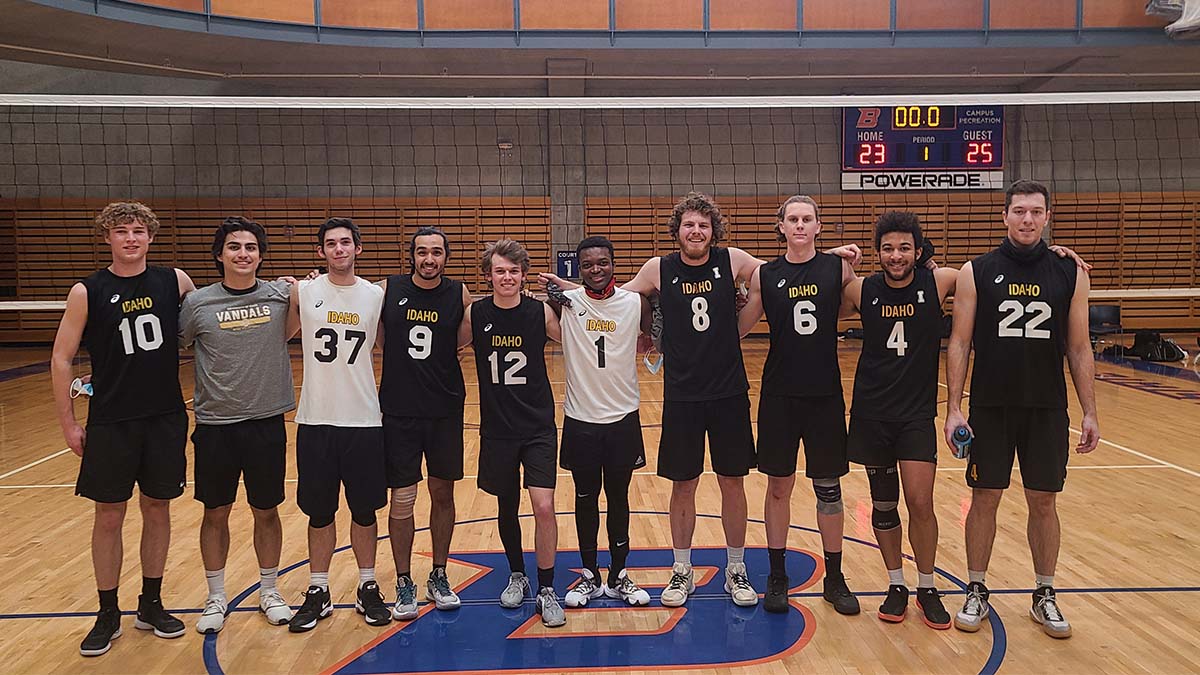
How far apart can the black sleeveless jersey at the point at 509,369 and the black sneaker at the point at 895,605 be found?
79.8 inches

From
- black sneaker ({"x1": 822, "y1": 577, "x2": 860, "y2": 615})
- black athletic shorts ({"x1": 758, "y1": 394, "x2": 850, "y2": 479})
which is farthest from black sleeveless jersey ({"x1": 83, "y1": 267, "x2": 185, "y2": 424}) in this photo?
black sneaker ({"x1": 822, "y1": 577, "x2": 860, "y2": 615})

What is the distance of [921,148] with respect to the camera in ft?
62.7

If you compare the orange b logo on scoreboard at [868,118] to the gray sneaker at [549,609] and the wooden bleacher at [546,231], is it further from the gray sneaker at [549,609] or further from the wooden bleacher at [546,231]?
the gray sneaker at [549,609]

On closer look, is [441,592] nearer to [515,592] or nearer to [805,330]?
[515,592]

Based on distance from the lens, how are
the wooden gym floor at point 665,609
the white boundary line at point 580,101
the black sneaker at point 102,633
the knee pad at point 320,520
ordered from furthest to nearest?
the white boundary line at point 580,101, the knee pad at point 320,520, the black sneaker at point 102,633, the wooden gym floor at point 665,609

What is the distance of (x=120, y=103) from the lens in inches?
266

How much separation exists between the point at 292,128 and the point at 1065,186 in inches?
670

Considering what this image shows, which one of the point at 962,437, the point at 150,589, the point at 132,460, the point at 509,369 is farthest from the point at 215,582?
the point at 962,437

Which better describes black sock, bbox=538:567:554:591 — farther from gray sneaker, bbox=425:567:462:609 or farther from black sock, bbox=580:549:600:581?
gray sneaker, bbox=425:567:462:609

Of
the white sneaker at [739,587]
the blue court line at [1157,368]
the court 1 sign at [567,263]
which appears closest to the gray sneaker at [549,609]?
the white sneaker at [739,587]

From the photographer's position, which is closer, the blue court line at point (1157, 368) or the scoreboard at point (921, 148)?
the blue court line at point (1157, 368)

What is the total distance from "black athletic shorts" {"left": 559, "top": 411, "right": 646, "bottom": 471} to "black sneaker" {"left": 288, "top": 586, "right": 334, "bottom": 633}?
4.81 feet

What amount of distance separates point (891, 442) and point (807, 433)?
1.39 ft

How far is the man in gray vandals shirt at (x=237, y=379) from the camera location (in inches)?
172
